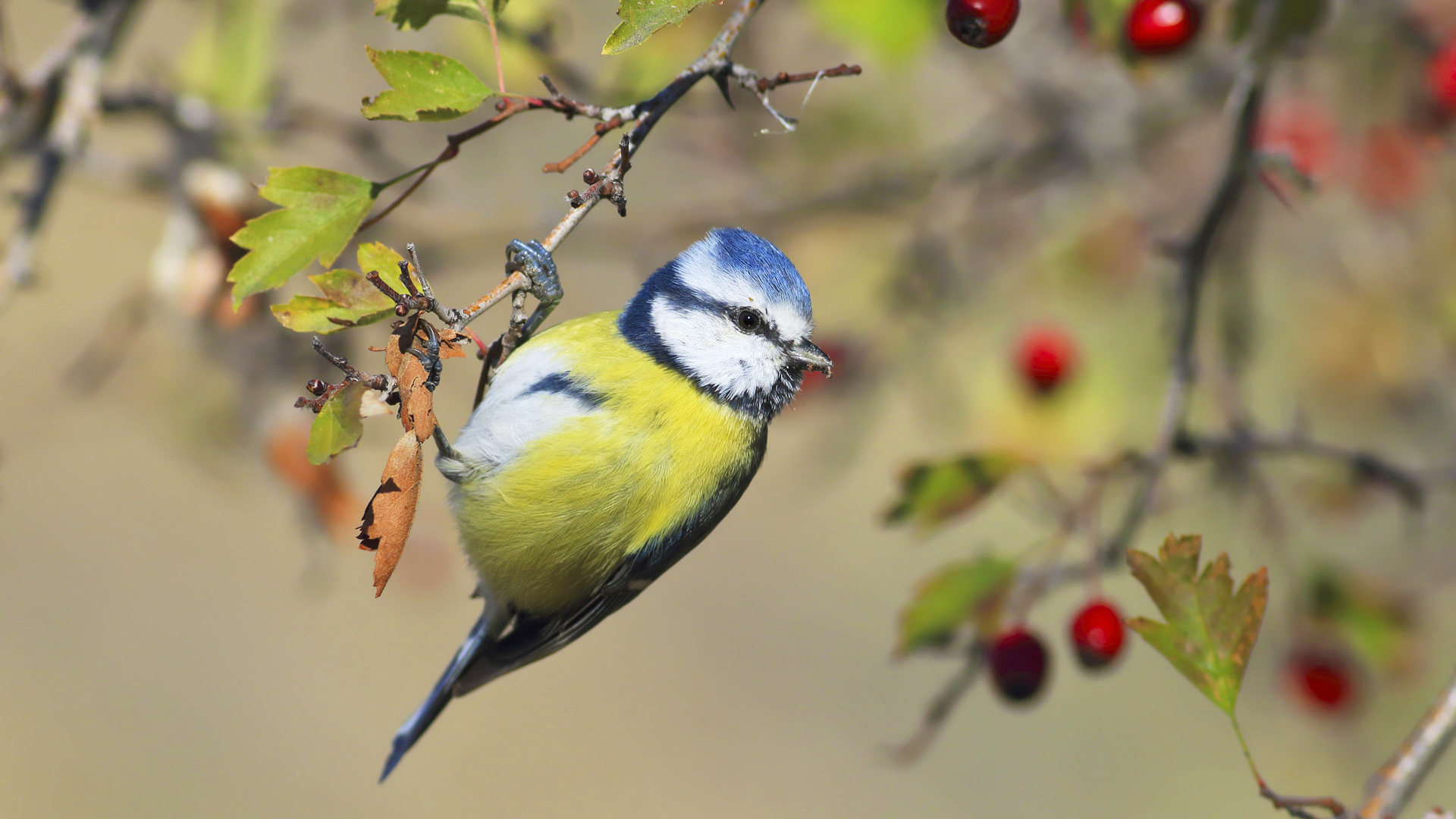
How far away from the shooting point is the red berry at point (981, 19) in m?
1.39

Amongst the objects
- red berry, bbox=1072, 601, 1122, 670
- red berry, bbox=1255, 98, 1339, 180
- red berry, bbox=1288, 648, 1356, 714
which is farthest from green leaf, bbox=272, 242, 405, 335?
red berry, bbox=1255, 98, 1339, 180

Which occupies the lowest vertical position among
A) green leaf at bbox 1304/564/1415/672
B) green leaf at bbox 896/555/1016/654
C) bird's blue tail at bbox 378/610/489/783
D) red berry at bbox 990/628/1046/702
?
green leaf at bbox 1304/564/1415/672

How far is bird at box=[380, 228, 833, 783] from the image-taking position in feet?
6.14

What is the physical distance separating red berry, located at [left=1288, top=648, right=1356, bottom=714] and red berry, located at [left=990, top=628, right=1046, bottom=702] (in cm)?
94

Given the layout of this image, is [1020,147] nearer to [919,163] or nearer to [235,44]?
[919,163]

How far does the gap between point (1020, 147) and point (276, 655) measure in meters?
4.66

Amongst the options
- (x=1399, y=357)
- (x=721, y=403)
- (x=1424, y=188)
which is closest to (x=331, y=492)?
(x=721, y=403)

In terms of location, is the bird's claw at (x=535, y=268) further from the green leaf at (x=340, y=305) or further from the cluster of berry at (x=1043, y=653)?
the cluster of berry at (x=1043, y=653)

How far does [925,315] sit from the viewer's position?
2.63 m

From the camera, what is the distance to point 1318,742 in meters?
3.17

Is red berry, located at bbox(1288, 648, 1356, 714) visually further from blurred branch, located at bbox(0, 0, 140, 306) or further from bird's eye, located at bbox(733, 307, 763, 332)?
blurred branch, located at bbox(0, 0, 140, 306)

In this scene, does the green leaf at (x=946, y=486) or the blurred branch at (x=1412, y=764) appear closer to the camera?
the blurred branch at (x=1412, y=764)

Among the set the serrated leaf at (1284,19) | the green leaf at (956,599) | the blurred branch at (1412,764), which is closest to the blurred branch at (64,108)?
the green leaf at (956,599)

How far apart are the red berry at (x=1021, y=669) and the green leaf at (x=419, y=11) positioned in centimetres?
152
